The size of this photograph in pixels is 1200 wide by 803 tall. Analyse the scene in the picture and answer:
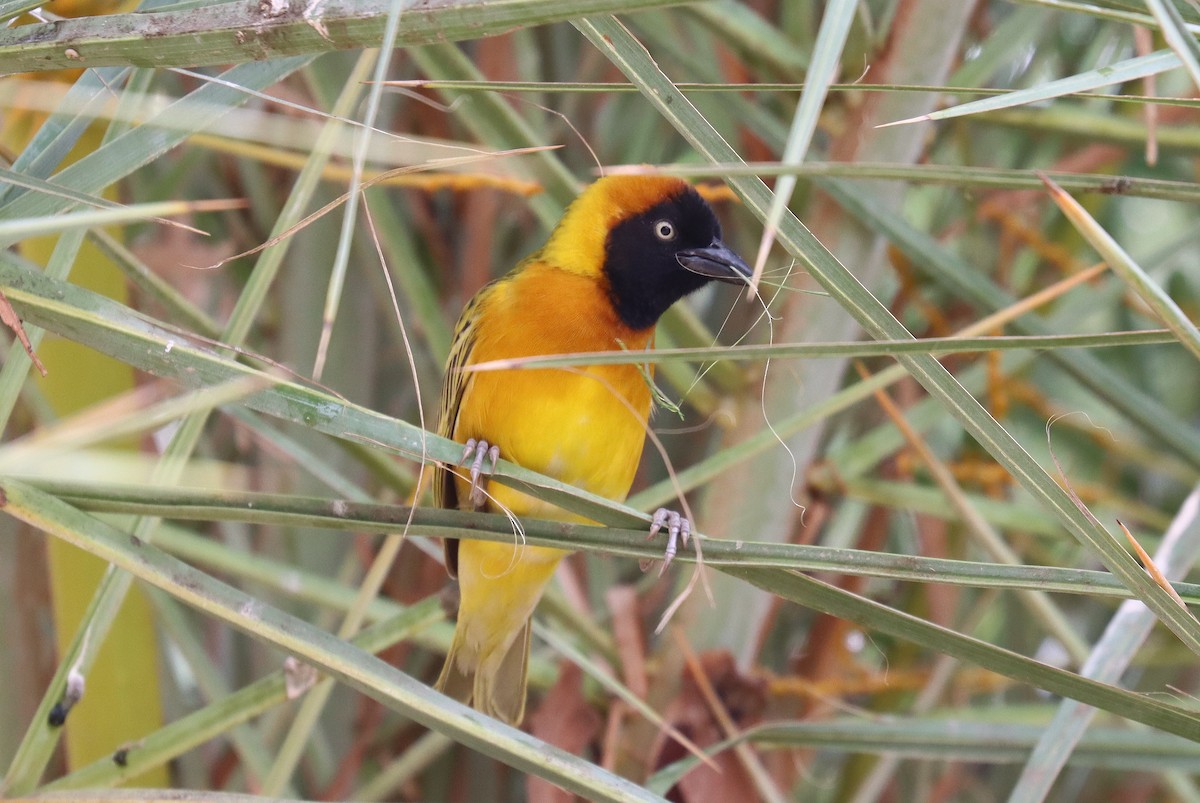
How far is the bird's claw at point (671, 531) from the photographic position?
3.43ft

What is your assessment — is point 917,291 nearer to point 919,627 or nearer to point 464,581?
point 464,581

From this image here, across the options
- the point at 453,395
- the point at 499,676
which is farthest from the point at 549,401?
the point at 499,676

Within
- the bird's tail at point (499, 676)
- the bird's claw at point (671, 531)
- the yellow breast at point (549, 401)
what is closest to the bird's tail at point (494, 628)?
the bird's tail at point (499, 676)

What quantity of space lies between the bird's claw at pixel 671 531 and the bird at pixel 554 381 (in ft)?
1.22

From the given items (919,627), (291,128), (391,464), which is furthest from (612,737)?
(291,128)

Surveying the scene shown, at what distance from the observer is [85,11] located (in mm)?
1841

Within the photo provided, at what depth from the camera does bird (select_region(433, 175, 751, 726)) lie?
189 centimetres

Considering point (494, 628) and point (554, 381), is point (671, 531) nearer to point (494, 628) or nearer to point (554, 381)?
point (554, 381)

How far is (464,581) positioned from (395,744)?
809 millimetres

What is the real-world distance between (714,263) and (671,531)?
0.89m

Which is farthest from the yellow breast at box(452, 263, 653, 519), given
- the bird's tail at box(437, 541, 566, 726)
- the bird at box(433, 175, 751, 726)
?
the bird's tail at box(437, 541, 566, 726)

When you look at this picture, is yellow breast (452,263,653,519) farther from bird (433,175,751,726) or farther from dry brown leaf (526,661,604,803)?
dry brown leaf (526,661,604,803)

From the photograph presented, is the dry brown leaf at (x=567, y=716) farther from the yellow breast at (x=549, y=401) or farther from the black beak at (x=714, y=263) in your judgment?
the black beak at (x=714, y=263)

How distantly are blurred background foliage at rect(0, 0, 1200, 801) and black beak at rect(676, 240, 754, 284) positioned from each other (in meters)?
0.09
